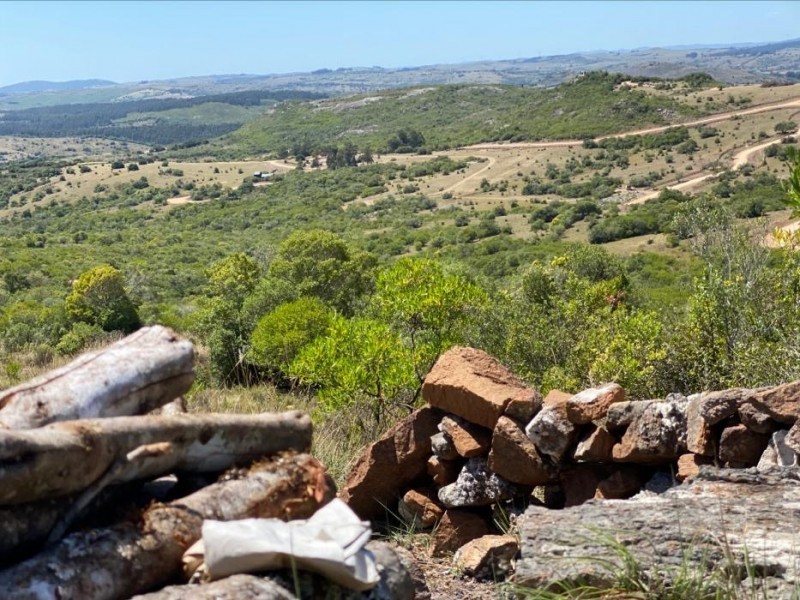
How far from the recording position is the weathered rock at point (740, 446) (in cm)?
554

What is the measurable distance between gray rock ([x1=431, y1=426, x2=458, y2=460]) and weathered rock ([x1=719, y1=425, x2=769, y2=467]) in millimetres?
2087

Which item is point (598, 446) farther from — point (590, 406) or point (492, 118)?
point (492, 118)

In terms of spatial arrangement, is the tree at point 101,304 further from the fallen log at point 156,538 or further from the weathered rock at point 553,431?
the fallen log at point 156,538

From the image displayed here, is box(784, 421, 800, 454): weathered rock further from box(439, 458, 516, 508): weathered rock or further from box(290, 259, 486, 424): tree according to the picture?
box(290, 259, 486, 424): tree

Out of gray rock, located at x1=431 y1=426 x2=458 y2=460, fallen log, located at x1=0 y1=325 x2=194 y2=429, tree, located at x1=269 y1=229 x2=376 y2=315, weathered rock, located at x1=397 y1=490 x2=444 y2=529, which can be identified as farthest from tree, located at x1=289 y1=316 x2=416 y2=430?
tree, located at x1=269 y1=229 x2=376 y2=315

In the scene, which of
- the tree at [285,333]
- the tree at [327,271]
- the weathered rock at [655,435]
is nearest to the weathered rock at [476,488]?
the weathered rock at [655,435]

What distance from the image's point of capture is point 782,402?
17.4 ft

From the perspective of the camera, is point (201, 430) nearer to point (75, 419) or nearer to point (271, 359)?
point (75, 419)

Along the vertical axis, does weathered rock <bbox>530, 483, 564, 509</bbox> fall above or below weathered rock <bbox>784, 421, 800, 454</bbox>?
below

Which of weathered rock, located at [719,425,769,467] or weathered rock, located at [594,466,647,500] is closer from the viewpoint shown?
weathered rock, located at [719,425,769,467]

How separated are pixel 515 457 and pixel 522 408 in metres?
0.38

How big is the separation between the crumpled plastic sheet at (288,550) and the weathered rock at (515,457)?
300 centimetres

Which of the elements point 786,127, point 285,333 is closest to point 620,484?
point 285,333

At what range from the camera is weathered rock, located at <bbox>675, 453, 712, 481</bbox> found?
5609 mm
